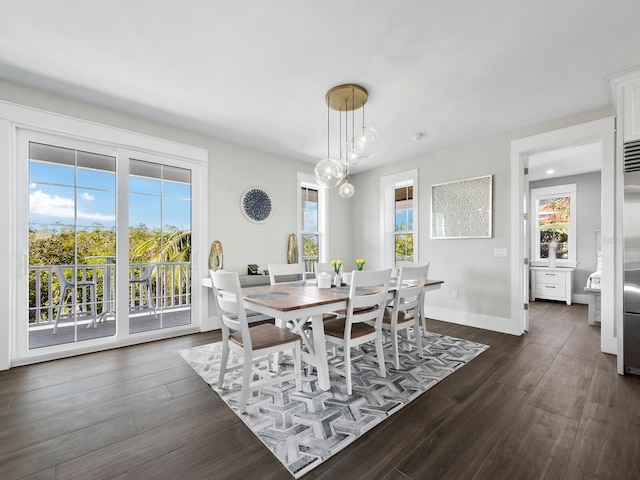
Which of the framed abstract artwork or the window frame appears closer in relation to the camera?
the window frame

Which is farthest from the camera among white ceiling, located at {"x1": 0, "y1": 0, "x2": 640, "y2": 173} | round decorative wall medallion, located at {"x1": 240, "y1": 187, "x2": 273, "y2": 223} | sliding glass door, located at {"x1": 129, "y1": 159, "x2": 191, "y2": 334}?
round decorative wall medallion, located at {"x1": 240, "y1": 187, "x2": 273, "y2": 223}

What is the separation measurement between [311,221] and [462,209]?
2.49 meters

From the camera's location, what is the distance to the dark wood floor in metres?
1.50

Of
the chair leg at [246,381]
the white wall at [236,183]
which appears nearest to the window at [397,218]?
the white wall at [236,183]

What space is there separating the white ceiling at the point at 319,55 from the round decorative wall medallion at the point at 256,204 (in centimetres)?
121

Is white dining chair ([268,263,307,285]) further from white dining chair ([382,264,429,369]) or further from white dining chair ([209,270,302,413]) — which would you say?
white dining chair ([382,264,429,369])

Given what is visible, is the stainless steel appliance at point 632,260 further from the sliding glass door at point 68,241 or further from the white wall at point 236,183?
the sliding glass door at point 68,241

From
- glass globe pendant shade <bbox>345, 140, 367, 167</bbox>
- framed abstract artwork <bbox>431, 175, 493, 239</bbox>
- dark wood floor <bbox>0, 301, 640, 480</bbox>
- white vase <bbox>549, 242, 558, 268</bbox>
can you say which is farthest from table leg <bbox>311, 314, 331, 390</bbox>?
white vase <bbox>549, 242, 558, 268</bbox>

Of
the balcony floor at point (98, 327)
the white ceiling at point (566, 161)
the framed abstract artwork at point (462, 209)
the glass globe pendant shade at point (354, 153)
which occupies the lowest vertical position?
the balcony floor at point (98, 327)

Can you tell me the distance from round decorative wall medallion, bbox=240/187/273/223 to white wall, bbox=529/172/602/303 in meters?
6.23

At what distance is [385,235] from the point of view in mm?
5340

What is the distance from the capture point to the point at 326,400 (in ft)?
7.03

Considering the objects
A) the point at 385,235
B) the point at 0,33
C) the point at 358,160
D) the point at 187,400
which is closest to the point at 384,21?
the point at 358,160

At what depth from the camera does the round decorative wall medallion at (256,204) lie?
436 centimetres
